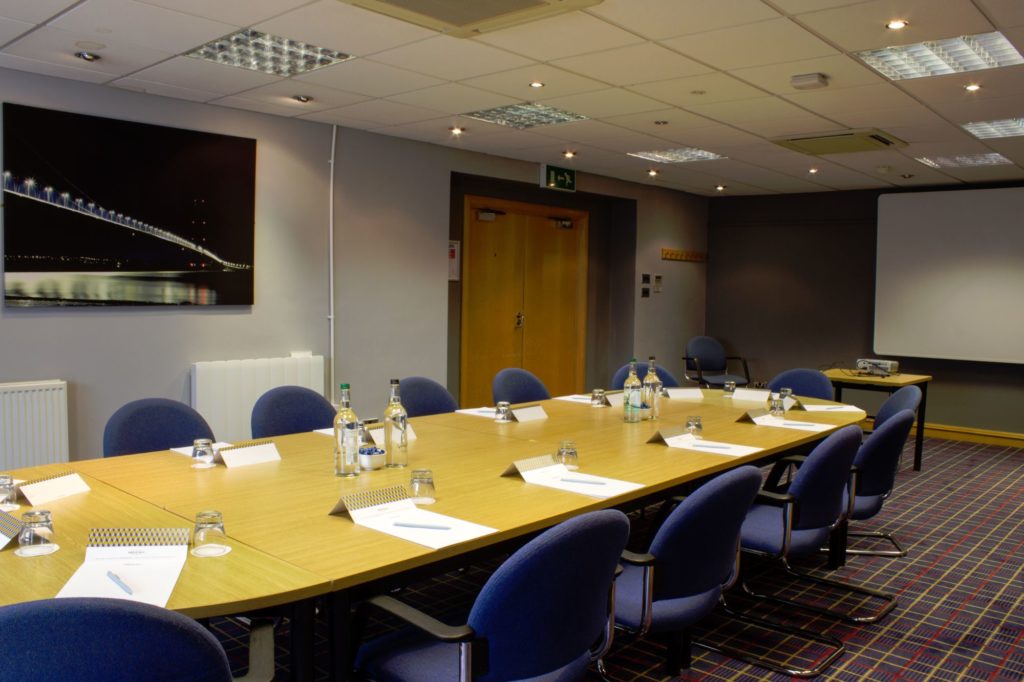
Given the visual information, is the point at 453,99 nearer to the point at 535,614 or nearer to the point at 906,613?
the point at 906,613

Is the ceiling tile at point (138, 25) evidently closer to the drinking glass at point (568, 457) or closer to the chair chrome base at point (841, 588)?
the drinking glass at point (568, 457)

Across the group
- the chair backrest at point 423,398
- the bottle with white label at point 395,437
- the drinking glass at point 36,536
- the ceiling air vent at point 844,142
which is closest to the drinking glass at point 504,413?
the chair backrest at point 423,398

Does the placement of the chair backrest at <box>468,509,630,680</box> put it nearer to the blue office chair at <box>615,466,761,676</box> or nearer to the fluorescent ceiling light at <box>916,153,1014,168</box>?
the blue office chair at <box>615,466,761,676</box>

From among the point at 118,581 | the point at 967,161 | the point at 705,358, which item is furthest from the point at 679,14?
the point at 705,358

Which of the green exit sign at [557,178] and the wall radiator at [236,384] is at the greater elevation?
the green exit sign at [557,178]

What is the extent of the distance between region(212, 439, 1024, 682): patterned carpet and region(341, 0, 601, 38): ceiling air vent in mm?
2533

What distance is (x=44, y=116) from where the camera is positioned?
16.3ft

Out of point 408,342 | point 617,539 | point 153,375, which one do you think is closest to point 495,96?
point 408,342

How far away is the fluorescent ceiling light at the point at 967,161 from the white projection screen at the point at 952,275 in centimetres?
108

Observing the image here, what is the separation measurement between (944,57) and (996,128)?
2135 millimetres

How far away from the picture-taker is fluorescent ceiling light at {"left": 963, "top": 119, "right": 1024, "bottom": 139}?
5.91m

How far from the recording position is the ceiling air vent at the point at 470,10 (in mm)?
3486

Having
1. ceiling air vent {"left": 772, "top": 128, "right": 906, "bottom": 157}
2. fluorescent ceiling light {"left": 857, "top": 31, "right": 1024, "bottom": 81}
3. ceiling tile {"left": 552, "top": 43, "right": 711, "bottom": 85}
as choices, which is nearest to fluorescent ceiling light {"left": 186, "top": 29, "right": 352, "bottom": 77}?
ceiling tile {"left": 552, "top": 43, "right": 711, "bottom": 85}

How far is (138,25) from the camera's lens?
13.1ft
